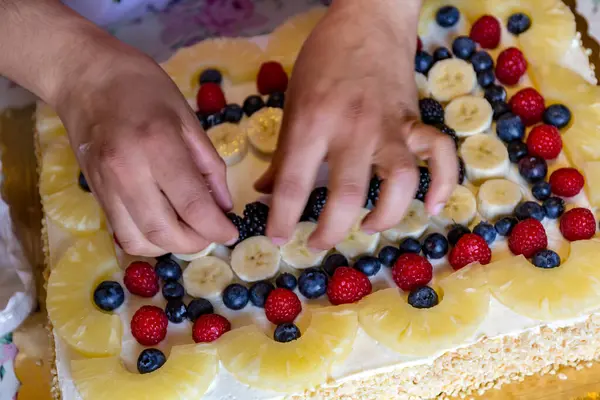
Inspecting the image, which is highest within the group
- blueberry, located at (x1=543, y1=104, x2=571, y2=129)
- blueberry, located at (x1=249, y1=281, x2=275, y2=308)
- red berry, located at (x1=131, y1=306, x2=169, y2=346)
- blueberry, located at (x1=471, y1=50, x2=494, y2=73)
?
blueberry, located at (x1=471, y1=50, x2=494, y2=73)

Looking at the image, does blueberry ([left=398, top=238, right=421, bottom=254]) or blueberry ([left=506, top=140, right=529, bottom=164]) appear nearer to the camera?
blueberry ([left=398, top=238, right=421, bottom=254])

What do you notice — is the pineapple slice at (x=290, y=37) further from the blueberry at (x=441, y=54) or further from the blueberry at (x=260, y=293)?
the blueberry at (x=260, y=293)

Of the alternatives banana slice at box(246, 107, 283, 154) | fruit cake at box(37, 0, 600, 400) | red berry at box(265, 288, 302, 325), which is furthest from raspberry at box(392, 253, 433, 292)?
banana slice at box(246, 107, 283, 154)

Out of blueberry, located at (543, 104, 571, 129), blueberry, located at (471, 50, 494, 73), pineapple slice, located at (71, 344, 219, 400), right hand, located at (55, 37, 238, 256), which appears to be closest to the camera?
right hand, located at (55, 37, 238, 256)

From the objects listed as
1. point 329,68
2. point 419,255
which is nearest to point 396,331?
point 419,255

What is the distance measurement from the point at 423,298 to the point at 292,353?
0.30 metres

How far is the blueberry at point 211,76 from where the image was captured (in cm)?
190

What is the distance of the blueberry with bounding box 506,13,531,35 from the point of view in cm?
191

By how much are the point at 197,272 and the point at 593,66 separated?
120 cm

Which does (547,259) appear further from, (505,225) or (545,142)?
(545,142)

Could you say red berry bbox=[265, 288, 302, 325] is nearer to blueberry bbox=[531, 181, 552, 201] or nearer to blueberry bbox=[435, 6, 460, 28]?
blueberry bbox=[531, 181, 552, 201]

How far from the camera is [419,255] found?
1.59 m

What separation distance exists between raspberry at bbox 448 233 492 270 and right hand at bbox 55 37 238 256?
1.72ft

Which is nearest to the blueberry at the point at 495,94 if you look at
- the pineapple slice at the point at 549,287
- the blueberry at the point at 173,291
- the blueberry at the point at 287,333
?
the pineapple slice at the point at 549,287
